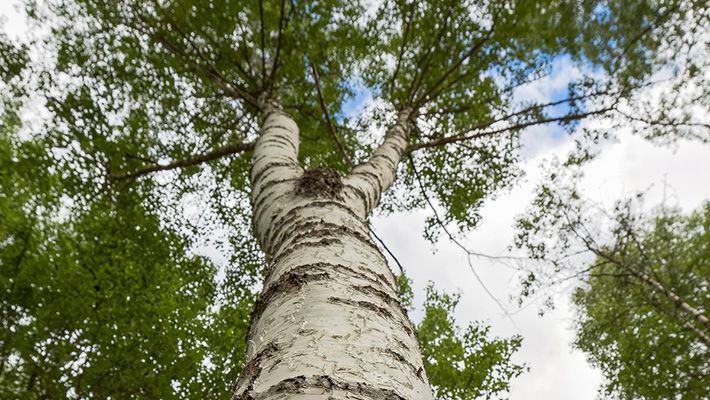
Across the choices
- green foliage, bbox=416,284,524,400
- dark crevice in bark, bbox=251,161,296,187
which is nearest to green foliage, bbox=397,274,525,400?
green foliage, bbox=416,284,524,400

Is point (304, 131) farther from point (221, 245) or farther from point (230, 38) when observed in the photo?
point (221, 245)

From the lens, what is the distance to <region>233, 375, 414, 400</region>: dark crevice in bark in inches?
31.4

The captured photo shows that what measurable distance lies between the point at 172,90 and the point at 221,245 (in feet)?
7.65

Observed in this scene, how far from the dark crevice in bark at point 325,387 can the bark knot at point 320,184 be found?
1174 mm

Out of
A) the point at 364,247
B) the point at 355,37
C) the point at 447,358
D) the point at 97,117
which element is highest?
the point at 355,37

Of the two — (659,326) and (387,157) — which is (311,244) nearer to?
(387,157)

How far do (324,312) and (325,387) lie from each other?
0.98 ft

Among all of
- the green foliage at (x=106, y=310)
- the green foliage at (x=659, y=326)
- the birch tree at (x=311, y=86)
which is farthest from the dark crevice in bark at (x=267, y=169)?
the green foliage at (x=659, y=326)

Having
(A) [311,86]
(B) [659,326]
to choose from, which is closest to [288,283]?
(A) [311,86]

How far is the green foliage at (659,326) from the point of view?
8209mm

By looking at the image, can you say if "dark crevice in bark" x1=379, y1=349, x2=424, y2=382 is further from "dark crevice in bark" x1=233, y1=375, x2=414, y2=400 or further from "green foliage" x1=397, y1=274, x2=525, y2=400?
"green foliage" x1=397, y1=274, x2=525, y2=400

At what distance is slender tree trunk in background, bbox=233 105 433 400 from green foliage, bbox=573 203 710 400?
6944mm

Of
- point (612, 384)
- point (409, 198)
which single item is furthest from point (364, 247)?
point (612, 384)

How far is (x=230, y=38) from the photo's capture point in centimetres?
549
